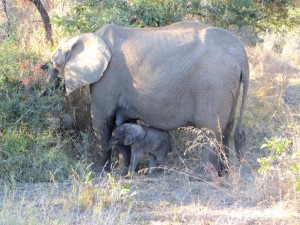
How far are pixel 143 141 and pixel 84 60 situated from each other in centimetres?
133

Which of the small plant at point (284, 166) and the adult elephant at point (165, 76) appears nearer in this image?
the small plant at point (284, 166)

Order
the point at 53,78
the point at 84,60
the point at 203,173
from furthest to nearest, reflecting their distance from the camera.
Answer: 1. the point at 53,78
2. the point at 84,60
3. the point at 203,173

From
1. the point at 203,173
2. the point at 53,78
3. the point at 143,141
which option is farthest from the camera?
the point at 53,78

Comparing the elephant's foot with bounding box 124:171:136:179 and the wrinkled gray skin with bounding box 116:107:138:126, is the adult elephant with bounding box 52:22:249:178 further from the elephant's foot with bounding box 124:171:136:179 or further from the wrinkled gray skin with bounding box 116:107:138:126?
the elephant's foot with bounding box 124:171:136:179

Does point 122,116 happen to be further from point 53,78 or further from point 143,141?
point 53,78

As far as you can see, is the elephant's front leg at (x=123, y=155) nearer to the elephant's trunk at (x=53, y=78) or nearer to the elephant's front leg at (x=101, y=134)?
the elephant's front leg at (x=101, y=134)

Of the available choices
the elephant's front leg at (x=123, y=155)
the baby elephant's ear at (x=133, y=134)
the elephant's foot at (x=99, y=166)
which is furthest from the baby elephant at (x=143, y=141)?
the elephant's foot at (x=99, y=166)

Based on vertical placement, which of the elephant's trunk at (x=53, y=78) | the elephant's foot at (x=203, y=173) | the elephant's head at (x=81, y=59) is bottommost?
the elephant's foot at (x=203, y=173)

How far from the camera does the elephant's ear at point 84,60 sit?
8391 mm

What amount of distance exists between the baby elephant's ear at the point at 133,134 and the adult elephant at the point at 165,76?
0.20m

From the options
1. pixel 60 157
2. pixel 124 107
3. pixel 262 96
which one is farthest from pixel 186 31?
pixel 262 96

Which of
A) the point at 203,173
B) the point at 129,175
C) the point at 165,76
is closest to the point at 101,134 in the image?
the point at 129,175

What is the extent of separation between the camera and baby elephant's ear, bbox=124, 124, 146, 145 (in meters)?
8.38

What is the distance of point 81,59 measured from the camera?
28.5 feet
